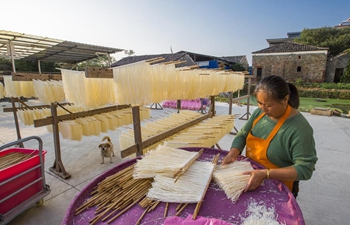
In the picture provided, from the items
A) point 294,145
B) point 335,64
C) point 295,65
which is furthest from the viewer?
point 295,65

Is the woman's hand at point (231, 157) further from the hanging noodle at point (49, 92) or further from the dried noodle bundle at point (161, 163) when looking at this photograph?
the hanging noodle at point (49, 92)

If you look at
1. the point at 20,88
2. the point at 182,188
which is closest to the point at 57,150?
the point at 20,88

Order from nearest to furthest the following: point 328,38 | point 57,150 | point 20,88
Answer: point 57,150
point 20,88
point 328,38

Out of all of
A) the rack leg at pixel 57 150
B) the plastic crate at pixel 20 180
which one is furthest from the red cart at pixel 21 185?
the rack leg at pixel 57 150

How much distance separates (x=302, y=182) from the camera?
305 centimetres

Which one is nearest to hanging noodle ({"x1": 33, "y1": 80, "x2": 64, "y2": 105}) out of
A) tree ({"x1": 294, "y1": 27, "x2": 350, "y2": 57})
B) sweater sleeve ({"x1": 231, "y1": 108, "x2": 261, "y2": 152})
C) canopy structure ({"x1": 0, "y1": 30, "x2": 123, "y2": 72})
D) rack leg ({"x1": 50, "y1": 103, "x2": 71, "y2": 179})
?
rack leg ({"x1": 50, "y1": 103, "x2": 71, "y2": 179})

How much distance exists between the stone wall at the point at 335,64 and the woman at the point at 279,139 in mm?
27484

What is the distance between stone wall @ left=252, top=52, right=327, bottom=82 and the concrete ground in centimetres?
1984

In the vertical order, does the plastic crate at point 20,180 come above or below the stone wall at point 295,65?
below

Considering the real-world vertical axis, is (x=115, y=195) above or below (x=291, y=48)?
below

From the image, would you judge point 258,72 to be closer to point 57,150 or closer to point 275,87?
point 57,150

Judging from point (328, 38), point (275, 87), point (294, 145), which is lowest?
point (294, 145)

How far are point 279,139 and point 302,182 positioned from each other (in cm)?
238

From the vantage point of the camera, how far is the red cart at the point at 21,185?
2.04m
